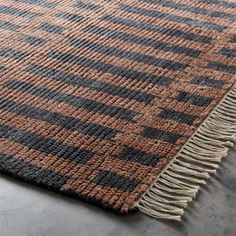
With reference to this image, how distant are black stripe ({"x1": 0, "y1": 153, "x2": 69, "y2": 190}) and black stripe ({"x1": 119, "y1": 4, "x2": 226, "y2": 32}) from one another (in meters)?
0.84

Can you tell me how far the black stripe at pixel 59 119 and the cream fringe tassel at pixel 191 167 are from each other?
7.1 inches

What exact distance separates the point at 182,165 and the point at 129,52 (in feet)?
1.75

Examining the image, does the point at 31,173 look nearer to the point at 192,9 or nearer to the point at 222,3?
the point at 192,9

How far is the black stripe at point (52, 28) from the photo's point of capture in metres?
1.79

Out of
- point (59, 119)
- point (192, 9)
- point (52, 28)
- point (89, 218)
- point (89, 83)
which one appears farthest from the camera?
point (192, 9)

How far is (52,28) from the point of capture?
180cm

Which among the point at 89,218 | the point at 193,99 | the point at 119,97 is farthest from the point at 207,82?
the point at 89,218

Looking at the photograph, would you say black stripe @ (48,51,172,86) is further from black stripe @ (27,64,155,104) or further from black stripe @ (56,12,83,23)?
black stripe @ (56,12,83,23)

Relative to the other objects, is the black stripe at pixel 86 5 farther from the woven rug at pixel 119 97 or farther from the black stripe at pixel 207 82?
the black stripe at pixel 207 82

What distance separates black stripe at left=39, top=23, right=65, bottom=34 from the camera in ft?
5.87

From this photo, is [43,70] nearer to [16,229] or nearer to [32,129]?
[32,129]

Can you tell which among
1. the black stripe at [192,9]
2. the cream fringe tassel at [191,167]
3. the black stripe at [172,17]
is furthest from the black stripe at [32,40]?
the cream fringe tassel at [191,167]

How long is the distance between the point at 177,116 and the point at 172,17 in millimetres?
592

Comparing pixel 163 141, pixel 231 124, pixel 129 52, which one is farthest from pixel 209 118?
pixel 129 52
